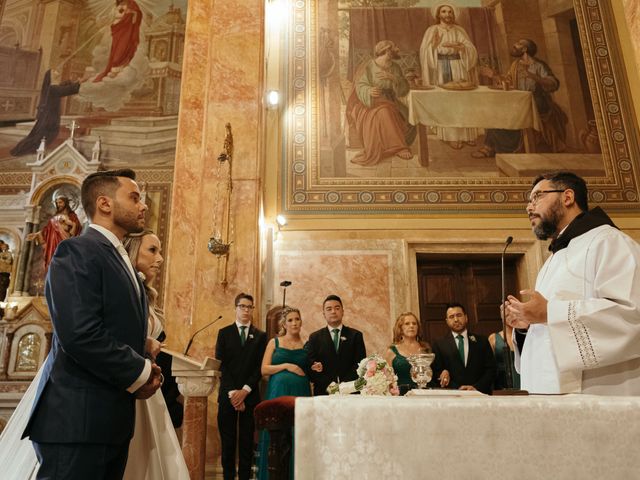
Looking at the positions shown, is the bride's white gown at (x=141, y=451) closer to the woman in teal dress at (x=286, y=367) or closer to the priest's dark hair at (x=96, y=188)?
the priest's dark hair at (x=96, y=188)

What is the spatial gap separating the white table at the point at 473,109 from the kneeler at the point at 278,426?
7182 millimetres

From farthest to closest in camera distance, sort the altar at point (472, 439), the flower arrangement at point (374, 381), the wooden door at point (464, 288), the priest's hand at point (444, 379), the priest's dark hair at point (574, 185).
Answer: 1. the wooden door at point (464, 288)
2. the priest's hand at point (444, 379)
3. the flower arrangement at point (374, 381)
4. the priest's dark hair at point (574, 185)
5. the altar at point (472, 439)

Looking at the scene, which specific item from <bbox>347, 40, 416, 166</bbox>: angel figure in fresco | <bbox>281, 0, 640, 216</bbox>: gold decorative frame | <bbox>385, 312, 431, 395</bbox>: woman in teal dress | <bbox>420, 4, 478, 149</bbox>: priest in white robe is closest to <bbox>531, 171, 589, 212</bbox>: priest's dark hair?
<bbox>385, 312, 431, 395</bbox>: woman in teal dress

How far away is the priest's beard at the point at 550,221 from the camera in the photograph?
2.81m

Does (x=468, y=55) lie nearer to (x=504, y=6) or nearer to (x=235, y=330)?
(x=504, y=6)

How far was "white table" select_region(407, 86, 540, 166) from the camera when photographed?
8.42m

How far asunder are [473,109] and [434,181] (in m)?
1.41

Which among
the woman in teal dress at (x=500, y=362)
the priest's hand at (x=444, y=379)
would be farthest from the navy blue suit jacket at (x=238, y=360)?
the woman in teal dress at (x=500, y=362)

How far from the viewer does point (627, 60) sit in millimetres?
8781

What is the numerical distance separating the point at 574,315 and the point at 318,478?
1278mm

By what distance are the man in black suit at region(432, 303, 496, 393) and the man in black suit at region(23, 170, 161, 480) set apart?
12.2ft

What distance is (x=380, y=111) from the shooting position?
8.47 meters

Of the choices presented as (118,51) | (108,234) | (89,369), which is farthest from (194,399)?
(118,51)

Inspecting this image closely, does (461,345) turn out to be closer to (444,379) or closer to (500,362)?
(500,362)
